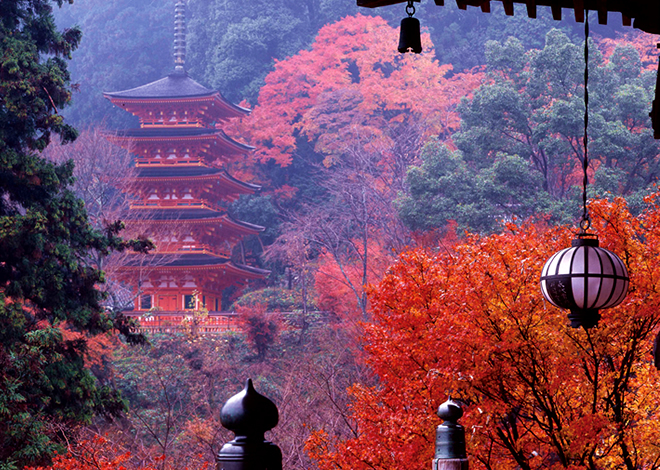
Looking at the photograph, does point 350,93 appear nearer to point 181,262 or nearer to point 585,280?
point 181,262

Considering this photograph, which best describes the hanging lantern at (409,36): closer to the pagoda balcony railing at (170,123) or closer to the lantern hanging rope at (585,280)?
the lantern hanging rope at (585,280)

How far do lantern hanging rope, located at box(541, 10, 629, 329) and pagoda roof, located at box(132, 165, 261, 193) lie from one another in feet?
86.4

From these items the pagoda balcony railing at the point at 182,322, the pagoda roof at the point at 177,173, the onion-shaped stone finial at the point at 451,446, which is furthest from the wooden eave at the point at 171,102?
the onion-shaped stone finial at the point at 451,446

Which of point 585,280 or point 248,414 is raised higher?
point 585,280

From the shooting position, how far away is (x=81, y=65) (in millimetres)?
46531

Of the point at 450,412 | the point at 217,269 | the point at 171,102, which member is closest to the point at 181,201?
the point at 217,269

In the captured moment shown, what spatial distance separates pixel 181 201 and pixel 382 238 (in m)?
8.85

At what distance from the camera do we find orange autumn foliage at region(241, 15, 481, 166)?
34156mm

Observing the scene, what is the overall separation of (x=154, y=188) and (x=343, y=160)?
863cm

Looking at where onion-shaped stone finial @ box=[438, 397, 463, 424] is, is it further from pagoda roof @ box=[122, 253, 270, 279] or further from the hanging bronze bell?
pagoda roof @ box=[122, 253, 270, 279]

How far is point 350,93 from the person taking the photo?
35312 millimetres

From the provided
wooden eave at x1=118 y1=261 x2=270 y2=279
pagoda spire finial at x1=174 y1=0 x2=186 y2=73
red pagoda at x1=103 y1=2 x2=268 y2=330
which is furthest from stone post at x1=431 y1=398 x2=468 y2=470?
pagoda spire finial at x1=174 y1=0 x2=186 y2=73

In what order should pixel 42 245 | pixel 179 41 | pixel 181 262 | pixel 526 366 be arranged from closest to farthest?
pixel 526 366, pixel 42 245, pixel 181 262, pixel 179 41

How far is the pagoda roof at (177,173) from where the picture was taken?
1203 inches
